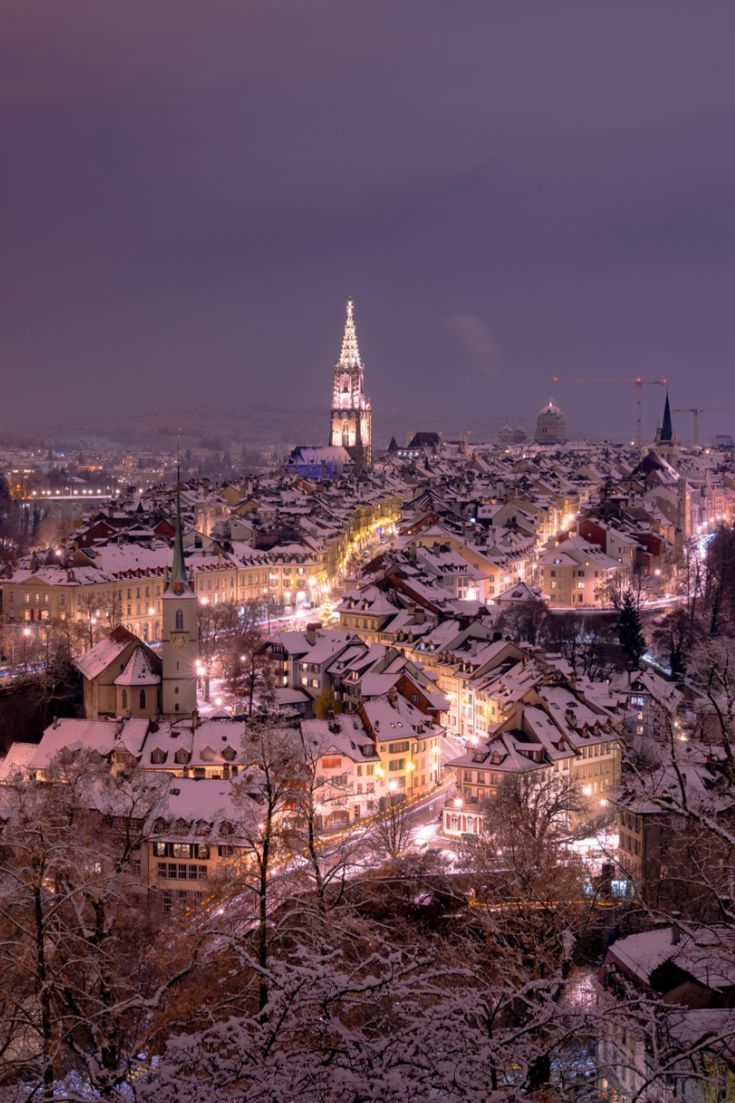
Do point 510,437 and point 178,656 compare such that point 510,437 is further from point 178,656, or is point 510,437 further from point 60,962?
point 60,962

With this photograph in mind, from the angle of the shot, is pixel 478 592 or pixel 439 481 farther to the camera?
pixel 439 481

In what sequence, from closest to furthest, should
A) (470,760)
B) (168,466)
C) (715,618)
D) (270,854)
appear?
(270,854)
(470,760)
(715,618)
(168,466)

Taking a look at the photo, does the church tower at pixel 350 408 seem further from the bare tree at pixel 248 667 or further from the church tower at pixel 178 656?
the church tower at pixel 178 656

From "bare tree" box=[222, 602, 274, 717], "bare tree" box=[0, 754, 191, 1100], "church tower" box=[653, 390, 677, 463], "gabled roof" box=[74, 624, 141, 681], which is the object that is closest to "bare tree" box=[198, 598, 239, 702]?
"bare tree" box=[222, 602, 274, 717]

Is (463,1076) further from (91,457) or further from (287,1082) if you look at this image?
(91,457)

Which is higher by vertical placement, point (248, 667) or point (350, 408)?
point (350, 408)

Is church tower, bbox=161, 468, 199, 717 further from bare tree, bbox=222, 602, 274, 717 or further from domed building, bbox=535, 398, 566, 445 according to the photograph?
domed building, bbox=535, 398, 566, 445

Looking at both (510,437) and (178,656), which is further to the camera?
(510,437)

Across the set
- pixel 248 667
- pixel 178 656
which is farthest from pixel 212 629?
pixel 178 656

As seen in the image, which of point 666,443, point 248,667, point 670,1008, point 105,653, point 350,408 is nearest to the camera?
point 670,1008

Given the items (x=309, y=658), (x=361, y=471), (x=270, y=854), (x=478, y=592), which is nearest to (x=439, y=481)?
(x=361, y=471)
